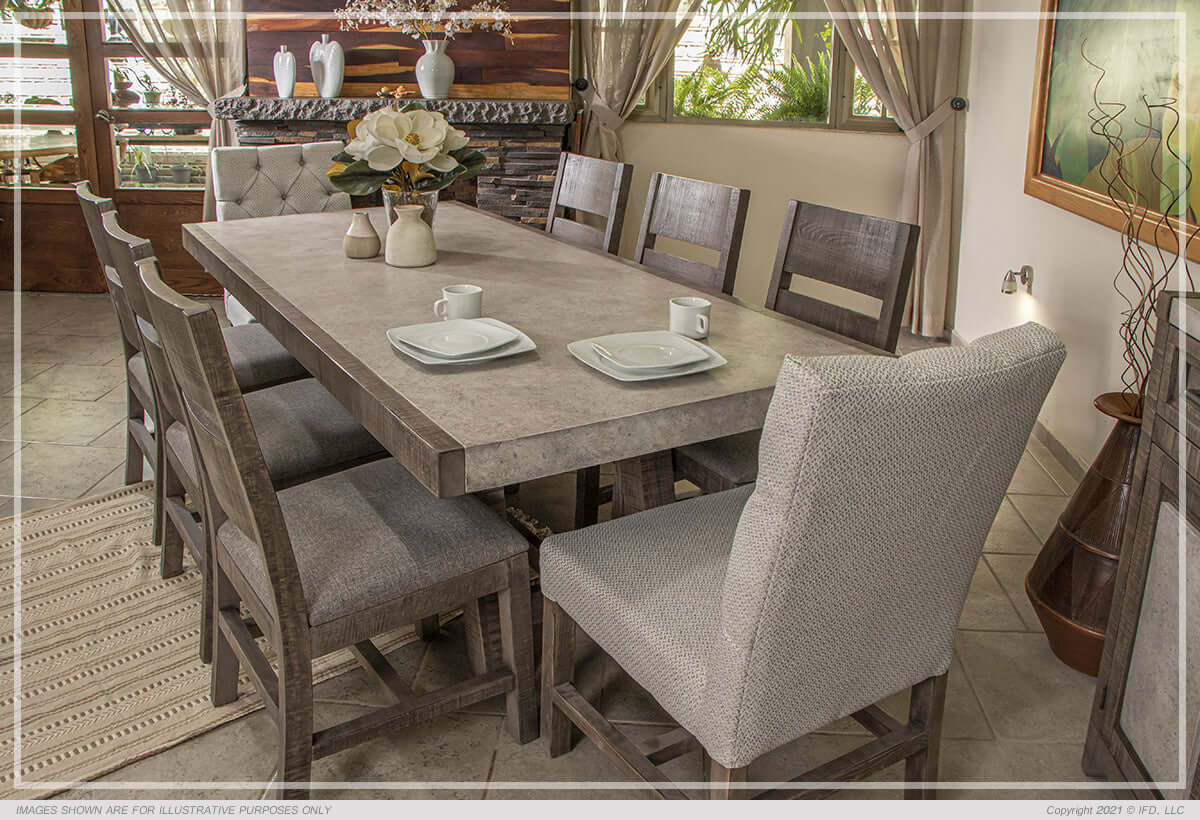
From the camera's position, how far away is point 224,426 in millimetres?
1515

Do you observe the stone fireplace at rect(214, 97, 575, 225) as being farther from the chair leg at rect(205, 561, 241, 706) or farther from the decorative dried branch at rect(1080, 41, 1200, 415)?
the chair leg at rect(205, 561, 241, 706)

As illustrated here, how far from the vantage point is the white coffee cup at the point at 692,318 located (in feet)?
6.41

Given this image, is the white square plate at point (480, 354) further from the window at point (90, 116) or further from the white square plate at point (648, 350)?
the window at point (90, 116)

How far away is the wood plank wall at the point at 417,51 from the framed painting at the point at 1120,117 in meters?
2.30

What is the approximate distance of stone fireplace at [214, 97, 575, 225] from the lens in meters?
4.71

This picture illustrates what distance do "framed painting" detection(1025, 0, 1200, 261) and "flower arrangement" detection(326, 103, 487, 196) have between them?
177cm

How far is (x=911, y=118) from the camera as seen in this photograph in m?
4.61

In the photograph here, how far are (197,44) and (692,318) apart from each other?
4.12 m

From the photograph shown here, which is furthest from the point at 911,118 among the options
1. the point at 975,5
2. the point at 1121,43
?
the point at 1121,43

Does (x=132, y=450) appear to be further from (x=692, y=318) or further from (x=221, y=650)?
(x=692, y=318)

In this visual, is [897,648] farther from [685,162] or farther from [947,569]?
[685,162]

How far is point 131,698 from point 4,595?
2.04ft

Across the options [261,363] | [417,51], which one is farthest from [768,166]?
[261,363]

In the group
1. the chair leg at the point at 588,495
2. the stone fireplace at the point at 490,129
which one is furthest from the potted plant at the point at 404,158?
the stone fireplace at the point at 490,129
